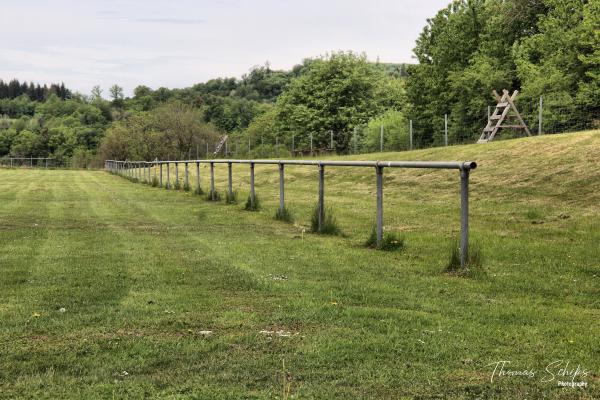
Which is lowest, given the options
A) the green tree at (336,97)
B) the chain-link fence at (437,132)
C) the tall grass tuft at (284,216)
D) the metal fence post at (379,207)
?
the tall grass tuft at (284,216)

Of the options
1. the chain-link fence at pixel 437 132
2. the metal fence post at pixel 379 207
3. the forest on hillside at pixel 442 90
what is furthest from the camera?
the forest on hillside at pixel 442 90

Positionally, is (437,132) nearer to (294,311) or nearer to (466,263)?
(466,263)

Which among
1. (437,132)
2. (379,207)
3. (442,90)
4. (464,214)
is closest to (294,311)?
(464,214)

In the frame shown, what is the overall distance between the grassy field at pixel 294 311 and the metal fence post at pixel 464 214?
0.26m

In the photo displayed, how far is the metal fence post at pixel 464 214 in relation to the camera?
259 inches

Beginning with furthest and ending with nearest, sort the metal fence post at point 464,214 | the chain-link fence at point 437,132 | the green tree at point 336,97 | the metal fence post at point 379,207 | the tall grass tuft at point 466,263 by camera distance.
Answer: the green tree at point 336,97 < the chain-link fence at point 437,132 < the metal fence post at point 379,207 < the tall grass tuft at point 466,263 < the metal fence post at point 464,214

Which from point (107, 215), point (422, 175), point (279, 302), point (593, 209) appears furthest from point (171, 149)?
point (279, 302)

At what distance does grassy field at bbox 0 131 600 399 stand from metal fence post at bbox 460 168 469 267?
0.26 metres

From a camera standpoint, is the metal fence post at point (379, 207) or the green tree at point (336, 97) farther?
the green tree at point (336, 97)

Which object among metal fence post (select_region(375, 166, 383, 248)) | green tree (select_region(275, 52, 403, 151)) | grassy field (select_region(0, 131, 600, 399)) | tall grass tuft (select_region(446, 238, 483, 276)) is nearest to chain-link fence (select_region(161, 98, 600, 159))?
green tree (select_region(275, 52, 403, 151))

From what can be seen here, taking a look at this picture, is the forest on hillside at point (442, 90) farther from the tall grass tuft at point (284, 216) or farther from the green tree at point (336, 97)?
the tall grass tuft at point (284, 216)

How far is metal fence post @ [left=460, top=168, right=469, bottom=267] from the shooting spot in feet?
21.6

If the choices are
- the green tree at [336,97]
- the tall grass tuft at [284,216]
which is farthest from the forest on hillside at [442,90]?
the tall grass tuft at [284,216]

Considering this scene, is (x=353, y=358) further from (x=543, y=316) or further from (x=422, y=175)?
(x=422, y=175)
